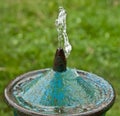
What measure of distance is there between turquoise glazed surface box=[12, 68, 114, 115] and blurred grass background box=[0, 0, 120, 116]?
2.18 metres

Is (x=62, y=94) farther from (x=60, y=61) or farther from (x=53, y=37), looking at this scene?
(x=53, y=37)

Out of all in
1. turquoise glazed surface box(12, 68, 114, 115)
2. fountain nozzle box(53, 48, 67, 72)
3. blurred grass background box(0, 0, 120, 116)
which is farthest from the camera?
blurred grass background box(0, 0, 120, 116)

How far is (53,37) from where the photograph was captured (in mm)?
6312

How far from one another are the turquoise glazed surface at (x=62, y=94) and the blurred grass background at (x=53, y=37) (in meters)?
2.18

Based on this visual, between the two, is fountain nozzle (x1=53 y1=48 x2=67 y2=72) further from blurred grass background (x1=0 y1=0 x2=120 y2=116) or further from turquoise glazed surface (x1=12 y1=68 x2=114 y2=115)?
blurred grass background (x1=0 y1=0 x2=120 y2=116)

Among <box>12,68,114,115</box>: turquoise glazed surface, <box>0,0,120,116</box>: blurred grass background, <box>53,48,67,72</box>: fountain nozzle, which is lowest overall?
<box>0,0,120,116</box>: blurred grass background

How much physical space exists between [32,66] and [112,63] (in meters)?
0.95

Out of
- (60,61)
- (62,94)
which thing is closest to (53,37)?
(60,61)

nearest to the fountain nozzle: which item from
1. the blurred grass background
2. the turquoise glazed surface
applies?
the turquoise glazed surface

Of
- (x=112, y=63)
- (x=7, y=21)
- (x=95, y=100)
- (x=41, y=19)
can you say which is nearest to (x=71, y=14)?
(x=41, y=19)

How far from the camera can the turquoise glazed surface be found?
8.23 ft

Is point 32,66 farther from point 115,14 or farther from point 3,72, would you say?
point 115,14

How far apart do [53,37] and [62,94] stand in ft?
12.4

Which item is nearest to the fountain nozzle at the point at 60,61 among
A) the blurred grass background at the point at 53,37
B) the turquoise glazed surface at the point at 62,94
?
the turquoise glazed surface at the point at 62,94
